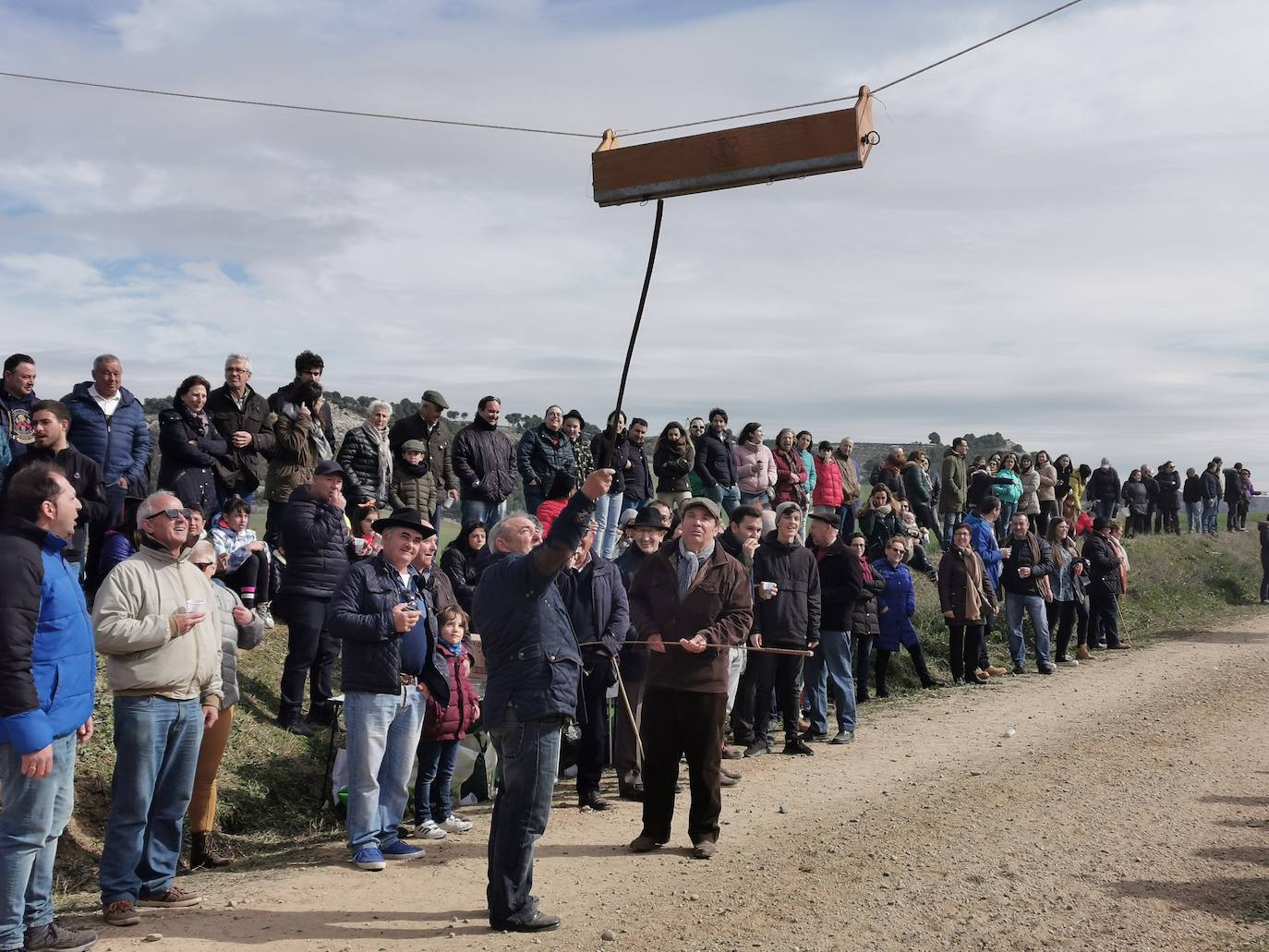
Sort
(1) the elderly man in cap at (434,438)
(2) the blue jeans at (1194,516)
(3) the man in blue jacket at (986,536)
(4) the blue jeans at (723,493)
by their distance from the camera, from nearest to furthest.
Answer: (1) the elderly man in cap at (434,438) → (4) the blue jeans at (723,493) → (3) the man in blue jacket at (986,536) → (2) the blue jeans at (1194,516)

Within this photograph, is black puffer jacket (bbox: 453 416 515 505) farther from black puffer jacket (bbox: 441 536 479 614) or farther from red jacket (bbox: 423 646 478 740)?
red jacket (bbox: 423 646 478 740)

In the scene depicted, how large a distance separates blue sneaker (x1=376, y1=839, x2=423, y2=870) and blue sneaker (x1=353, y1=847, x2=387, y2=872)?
7.6 inches

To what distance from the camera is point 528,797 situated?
5949 mm

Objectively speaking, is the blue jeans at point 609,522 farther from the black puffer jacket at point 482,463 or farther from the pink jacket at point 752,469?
the pink jacket at point 752,469

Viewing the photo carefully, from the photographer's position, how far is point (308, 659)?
31.8 ft

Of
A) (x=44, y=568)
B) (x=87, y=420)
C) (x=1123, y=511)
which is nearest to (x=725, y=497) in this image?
(x=87, y=420)

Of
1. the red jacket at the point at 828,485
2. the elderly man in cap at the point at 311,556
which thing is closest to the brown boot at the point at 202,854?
the elderly man in cap at the point at 311,556

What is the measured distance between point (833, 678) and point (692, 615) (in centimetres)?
387

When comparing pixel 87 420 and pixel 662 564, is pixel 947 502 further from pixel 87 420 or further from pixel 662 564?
pixel 87 420

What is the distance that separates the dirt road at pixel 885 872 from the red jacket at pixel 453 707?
693 millimetres

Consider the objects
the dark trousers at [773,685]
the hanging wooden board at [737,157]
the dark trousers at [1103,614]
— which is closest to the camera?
the hanging wooden board at [737,157]

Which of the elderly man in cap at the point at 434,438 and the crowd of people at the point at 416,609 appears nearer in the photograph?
the crowd of people at the point at 416,609

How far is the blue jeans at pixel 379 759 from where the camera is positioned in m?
7.06

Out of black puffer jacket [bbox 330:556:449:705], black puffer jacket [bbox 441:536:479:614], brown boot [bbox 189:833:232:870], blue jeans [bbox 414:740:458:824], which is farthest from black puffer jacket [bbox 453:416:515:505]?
brown boot [bbox 189:833:232:870]
